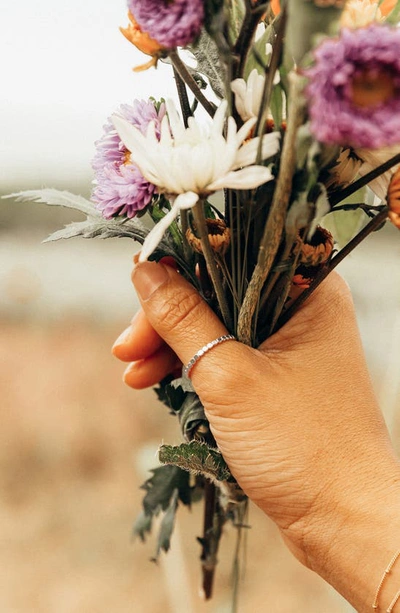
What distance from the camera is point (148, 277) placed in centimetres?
55

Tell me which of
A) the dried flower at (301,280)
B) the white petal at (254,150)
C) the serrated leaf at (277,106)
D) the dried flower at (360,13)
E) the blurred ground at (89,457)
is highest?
the dried flower at (360,13)

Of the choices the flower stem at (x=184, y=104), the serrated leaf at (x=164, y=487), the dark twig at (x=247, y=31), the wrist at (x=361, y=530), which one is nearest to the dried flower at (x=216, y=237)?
the flower stem at (x=184, y=104)

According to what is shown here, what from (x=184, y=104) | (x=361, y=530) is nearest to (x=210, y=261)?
(x=184, y=104)

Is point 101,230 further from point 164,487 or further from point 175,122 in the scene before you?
point 164,487

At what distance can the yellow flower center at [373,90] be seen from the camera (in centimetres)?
27

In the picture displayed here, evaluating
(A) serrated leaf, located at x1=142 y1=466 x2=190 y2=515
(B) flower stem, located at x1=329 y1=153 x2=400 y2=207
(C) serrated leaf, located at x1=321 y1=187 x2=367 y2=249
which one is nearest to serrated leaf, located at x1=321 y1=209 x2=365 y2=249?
(C) serrated leaf, located at x1=321 y1=187 x2=367 y2=249

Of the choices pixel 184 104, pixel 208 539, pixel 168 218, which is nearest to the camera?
pixel 168 218

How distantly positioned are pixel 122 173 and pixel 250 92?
0.11 metres

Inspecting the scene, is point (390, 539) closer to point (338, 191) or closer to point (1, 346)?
point (338, 191)

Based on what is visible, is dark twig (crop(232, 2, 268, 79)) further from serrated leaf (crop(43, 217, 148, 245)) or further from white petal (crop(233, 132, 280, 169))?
Result: serrated leaf (crop(43, 217, 148, 245))

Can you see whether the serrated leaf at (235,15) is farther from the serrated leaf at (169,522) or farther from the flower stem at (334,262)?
the serrated leaf at (169,522)

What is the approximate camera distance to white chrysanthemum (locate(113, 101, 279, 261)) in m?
0.36

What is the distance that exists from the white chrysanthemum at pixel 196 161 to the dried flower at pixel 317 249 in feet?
0.35

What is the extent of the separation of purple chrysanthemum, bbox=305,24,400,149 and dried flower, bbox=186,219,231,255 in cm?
19
